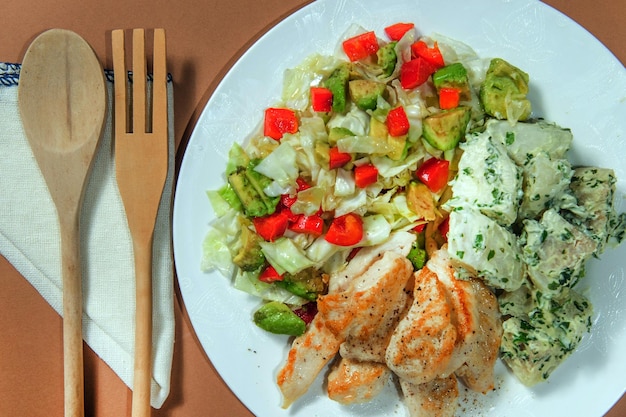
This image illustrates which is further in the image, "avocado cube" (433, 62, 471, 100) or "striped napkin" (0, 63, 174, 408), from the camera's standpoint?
"striped napkin" (0, 63, 174, 408)

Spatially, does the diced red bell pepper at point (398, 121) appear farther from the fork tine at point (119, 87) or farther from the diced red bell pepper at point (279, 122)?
the fork tine at point (119, 87)

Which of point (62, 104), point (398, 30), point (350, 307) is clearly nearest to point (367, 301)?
point (350, 307)

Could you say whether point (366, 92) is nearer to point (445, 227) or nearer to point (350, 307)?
point (445, 227)

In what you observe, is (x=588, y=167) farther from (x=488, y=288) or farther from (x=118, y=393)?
(x=118, y=393)

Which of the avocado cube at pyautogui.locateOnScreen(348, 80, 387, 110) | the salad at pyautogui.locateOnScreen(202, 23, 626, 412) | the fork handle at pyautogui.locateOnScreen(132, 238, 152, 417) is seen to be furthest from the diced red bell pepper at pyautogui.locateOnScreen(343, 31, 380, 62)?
the fork handle at pyautogui.locateOnScreen(132, 238, 152, 417)

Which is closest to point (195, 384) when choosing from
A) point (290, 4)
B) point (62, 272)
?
point (62, 272)

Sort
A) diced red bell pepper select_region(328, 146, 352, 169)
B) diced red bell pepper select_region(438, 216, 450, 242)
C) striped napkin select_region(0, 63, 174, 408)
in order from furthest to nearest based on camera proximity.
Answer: striped napkin select_region(0, 63, 174, 408)
diced red bell pepper select_region(438, 216, 450, 242)
diced red bell pepper select_region(328, 146, 352, 169)

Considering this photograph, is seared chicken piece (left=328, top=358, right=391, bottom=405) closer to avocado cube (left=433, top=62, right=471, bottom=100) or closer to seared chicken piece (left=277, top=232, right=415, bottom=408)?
seared chicken piece (left=277, top=232, right=415, bottom=408)
